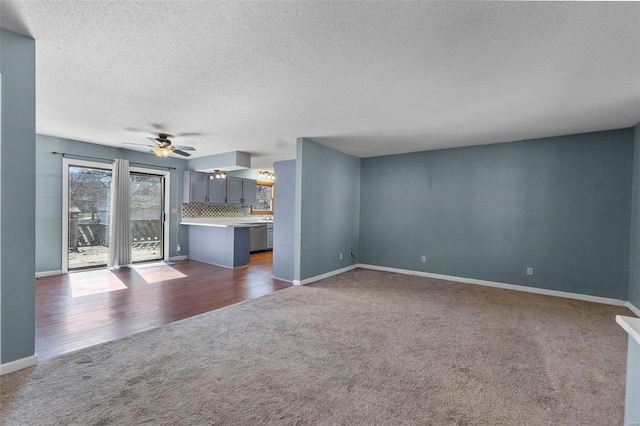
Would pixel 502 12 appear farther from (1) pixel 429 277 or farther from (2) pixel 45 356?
(1) pixel 429 277

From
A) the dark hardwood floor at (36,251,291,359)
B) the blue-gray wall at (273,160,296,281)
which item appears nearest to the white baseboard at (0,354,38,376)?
the dark hardwood floor at (36,251,291,359)

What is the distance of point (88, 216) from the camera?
556cm

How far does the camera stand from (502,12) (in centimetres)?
170

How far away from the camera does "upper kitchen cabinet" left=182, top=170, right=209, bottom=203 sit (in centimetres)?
685

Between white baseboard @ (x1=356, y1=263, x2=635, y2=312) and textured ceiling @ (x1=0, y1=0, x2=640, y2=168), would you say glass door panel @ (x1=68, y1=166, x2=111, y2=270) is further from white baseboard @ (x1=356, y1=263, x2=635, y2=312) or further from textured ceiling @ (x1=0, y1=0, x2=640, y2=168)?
white baseboard @ (x1=356, y1=263, x2=635, y2=312)

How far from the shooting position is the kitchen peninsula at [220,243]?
6082 mm

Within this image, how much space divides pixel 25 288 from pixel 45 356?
0.64m

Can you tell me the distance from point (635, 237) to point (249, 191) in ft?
25.5

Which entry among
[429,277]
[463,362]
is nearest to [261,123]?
[463,362]

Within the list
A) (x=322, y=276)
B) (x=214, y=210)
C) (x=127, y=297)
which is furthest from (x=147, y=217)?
(x=322, y=276)

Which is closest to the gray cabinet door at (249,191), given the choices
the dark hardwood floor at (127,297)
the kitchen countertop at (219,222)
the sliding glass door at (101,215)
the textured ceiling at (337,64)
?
the kitchen countertop at (219,222)

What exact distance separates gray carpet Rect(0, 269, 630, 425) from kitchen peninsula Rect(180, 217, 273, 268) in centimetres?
267

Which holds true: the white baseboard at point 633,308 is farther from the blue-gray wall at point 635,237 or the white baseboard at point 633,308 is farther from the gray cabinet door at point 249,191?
the gray cabinet door at point 249,191

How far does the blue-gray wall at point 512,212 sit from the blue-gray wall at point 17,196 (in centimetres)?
524
